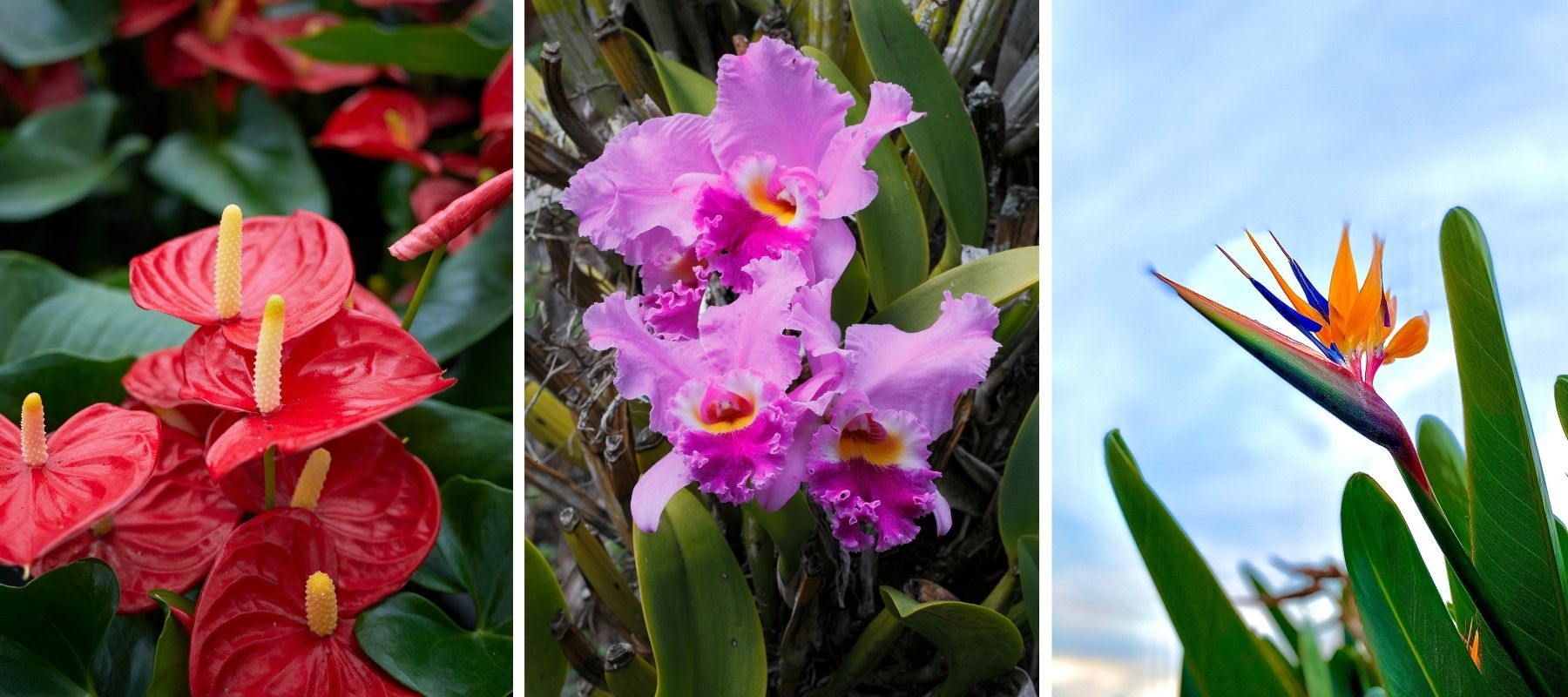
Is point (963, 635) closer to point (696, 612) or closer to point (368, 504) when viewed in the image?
point (696, 612)

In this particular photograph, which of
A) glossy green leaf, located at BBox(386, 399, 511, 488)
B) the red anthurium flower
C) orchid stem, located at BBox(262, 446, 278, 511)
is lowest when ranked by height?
glossy green leaf, located at BBox(386, 399, 511, 488)

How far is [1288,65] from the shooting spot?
669 millimetres

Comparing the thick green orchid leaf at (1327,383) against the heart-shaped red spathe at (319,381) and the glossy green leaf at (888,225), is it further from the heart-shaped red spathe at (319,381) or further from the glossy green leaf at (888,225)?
the heart-shaped red spathe at (319,381)

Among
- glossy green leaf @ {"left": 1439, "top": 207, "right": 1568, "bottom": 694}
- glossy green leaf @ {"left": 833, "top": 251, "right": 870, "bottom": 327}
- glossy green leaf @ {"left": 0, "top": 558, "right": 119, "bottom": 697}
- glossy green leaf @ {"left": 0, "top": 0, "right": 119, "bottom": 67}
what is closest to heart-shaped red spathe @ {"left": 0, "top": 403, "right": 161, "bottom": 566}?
glossy green leaf @ {"left": 0, "top": 558, "right": 119, "bottom": 697}

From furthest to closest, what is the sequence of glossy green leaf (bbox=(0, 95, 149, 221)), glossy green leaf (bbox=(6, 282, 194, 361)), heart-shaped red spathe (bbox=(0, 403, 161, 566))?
glossy green leaf (bbox=(0, 95, 149, 221)) → glossy green leaf (bbox=(6, 282, 194, 361)) → heart-shaped red spathe (bbox=(0, 403, 161, 566))

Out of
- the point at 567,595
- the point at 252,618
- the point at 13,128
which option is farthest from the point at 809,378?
the point at 13,128

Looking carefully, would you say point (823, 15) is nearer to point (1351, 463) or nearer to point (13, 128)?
point (1351, 463)

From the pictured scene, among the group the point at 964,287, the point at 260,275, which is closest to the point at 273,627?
the point at 260,275

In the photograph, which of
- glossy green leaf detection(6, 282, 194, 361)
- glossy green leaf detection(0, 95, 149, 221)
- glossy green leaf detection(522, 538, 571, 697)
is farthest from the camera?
glossy green leaf detection(0, 95, 149, 221)

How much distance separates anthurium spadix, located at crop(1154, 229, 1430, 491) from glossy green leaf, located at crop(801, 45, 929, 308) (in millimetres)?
163

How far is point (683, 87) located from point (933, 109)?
0.14 meters

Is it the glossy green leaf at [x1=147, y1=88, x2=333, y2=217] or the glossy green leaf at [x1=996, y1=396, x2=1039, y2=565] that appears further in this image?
the glossy green leaf at [x1=147, y1=88, x2=333, y2=217]

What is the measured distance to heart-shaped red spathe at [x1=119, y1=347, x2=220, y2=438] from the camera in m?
0.65

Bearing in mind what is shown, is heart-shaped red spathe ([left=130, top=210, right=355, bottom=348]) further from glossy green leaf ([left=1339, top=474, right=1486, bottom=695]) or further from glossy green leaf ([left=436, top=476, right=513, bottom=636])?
glossy green leaf ([left=1339, top=474, right=1486, bottom=695])
